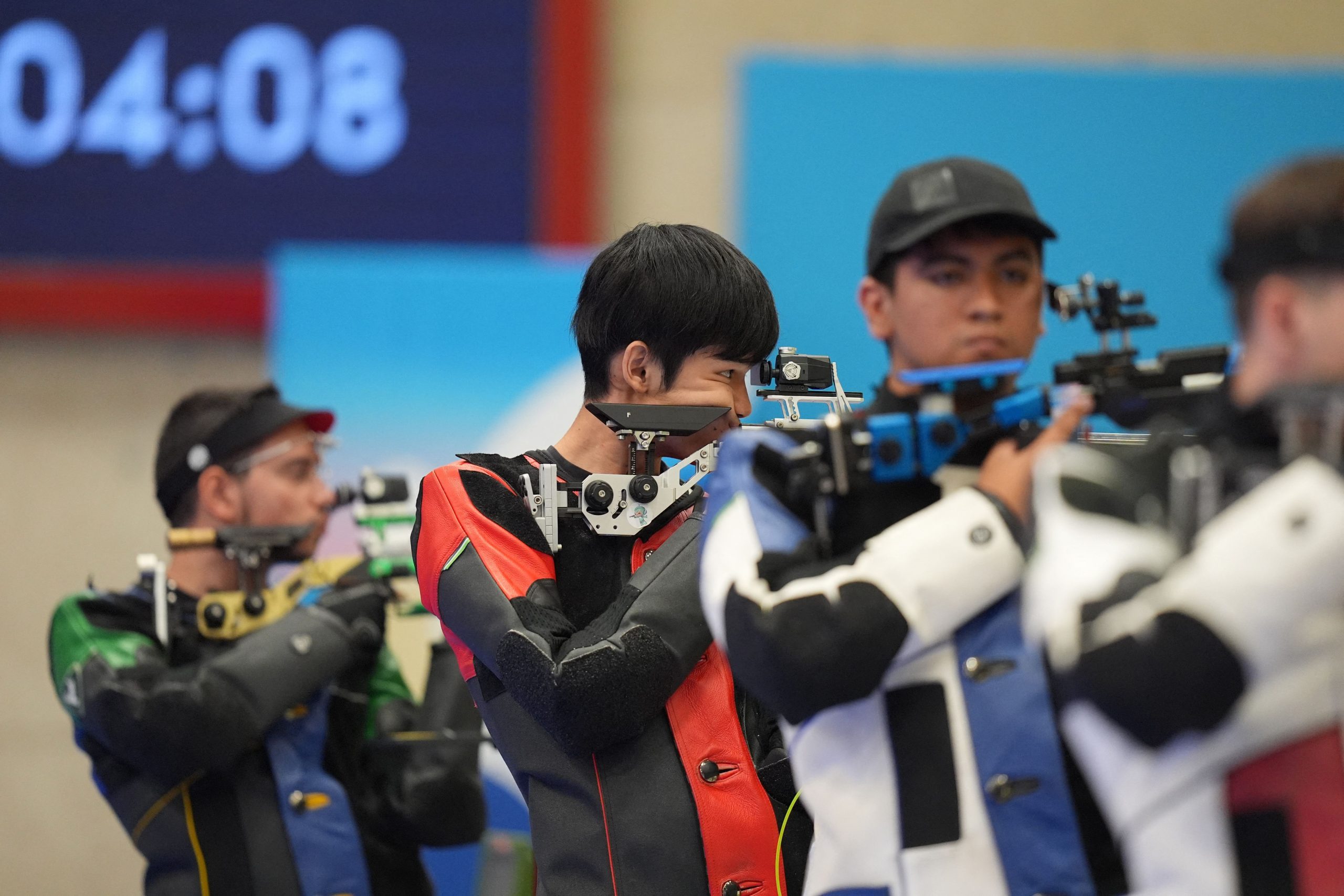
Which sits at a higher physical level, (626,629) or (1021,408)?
(1021,408)

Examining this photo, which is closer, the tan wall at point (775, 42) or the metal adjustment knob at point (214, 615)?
the metal adjustment knob at point (214, 615)

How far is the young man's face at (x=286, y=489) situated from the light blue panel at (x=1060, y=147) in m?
1.37

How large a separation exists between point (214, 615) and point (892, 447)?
5.22ft

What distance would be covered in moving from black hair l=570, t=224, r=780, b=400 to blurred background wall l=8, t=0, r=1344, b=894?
2310 mm

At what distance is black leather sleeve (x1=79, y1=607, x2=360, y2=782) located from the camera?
7.34ft

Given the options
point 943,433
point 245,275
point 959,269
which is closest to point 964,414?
point 943,433

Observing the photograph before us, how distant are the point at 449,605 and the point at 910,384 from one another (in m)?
0.63

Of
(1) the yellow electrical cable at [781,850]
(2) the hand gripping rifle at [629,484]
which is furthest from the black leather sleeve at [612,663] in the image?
(1) the yellow electrical cable at [781,850]

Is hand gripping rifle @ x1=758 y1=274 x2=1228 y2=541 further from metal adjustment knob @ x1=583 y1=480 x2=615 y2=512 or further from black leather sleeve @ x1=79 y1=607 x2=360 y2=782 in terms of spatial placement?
black leather sleeve @ x1=79 y1=607 x2=360 y2=782

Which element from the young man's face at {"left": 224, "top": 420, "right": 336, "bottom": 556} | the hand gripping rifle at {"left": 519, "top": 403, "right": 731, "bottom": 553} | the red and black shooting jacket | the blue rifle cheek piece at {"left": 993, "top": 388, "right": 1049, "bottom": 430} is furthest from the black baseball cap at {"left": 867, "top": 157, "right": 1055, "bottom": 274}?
the young man's face at {"left": 224, "top": 420, "right": 336, "bottom": 556}

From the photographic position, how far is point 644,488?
5.70 ft

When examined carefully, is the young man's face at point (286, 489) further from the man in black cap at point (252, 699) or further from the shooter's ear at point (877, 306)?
the shooter's ear at point (877, 306)

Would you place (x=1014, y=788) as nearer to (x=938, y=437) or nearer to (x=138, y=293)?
(x=938, y=437)

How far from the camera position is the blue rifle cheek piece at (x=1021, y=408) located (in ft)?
4.29
